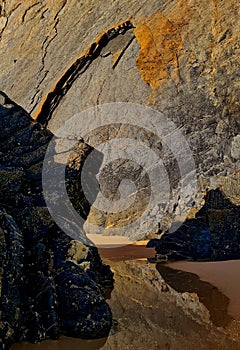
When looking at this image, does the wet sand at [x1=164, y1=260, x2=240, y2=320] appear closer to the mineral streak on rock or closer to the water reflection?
the water reflection

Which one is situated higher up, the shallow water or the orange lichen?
the shallow water

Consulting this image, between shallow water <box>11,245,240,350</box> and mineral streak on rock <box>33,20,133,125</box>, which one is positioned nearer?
shallow water <box>11,245,240,350</box>

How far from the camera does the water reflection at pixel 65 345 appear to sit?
4383 millimetres

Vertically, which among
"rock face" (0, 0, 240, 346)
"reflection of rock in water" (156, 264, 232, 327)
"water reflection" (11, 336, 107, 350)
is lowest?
"rock face" (0, 0, 240, 346)

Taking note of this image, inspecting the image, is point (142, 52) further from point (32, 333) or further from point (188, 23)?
point (32, 333)

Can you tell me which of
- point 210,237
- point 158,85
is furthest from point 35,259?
point 158,85

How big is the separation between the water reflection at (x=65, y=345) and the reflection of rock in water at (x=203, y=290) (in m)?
1.33

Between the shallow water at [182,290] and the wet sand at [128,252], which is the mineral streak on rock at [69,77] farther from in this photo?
the shallow water at [182,290]

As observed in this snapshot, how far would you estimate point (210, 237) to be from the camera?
400 inches

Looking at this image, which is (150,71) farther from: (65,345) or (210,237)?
(65,345)

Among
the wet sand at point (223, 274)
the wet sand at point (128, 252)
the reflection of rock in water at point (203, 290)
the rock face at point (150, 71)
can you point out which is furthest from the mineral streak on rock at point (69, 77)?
the reflection of rock in water at point (203, 290)

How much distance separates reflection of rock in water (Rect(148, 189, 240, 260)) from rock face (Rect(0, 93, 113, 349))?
4106 millimetres

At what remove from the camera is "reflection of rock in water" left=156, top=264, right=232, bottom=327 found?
17.5ft

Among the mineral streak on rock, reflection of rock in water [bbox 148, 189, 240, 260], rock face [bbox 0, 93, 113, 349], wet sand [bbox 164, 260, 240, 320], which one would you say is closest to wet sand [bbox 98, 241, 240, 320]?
wet sand [bbox 164, 260, 240, 320]
